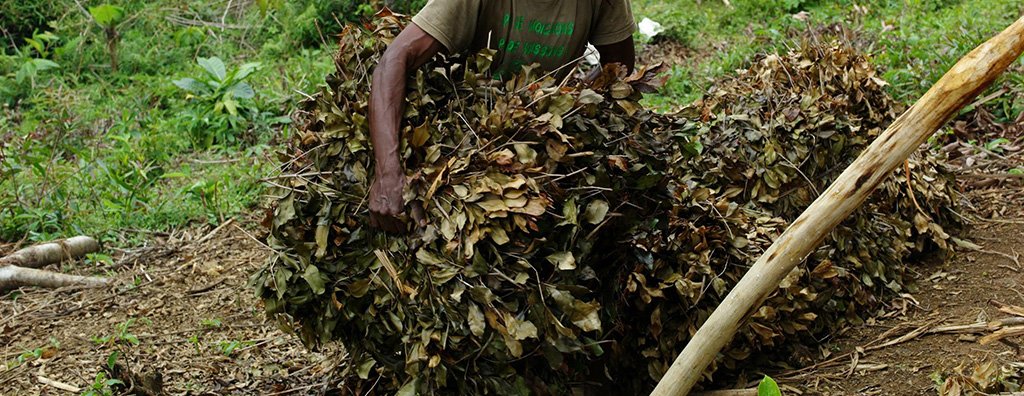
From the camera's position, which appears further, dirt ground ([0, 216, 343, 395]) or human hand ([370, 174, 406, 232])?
dirt ground ([0, 216, 343, 395])

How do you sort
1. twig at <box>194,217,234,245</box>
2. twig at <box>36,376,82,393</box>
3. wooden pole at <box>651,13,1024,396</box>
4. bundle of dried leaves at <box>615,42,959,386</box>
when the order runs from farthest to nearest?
twig at <box>194,217,234,245</box>, twig at <box>36,376,82,393</box>, bundle of dried leaves at <box>615,42,959,386</box>, wooden pole at <box>651,13,1024,396</box>

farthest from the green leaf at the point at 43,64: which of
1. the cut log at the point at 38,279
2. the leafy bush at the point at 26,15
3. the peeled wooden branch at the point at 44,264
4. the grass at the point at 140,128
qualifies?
the cut log at the point at 38,279

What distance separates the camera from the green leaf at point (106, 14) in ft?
28.6

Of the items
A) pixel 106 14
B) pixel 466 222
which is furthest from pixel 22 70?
pixel 466 222

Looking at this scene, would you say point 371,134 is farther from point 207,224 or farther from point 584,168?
point 207,224

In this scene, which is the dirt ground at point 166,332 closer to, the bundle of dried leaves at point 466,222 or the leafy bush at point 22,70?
the bundle of dried leaves at point 466,222

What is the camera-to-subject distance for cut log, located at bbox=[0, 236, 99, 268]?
567cm

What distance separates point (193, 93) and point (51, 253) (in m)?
2.67

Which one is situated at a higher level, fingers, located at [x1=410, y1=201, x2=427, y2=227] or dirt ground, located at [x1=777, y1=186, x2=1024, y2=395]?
fingers, located at [x1=410, y1=201, x2=427, y2=227]

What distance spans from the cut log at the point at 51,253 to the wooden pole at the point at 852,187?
161 inches

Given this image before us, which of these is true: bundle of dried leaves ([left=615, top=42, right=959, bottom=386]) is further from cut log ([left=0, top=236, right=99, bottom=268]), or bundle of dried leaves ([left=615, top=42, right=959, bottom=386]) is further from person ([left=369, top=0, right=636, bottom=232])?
cut log ([left=0, top=236, right=99, bottom=268])

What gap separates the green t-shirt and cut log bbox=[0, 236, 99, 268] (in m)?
3.41

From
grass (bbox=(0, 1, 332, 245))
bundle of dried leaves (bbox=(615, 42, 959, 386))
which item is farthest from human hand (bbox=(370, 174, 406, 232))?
grass (bbox=(0, 1, 332, 245))

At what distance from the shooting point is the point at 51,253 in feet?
19.0
